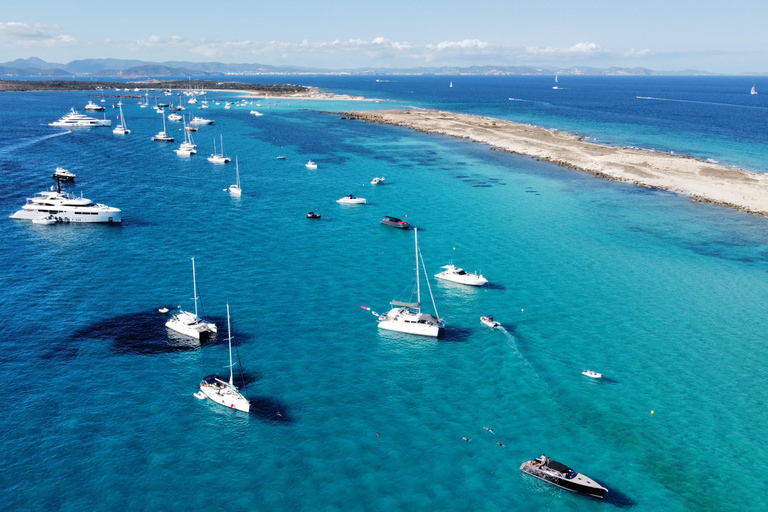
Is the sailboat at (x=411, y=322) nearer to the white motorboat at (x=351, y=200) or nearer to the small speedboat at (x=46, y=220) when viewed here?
the white motorboat at (x=351, y=200)

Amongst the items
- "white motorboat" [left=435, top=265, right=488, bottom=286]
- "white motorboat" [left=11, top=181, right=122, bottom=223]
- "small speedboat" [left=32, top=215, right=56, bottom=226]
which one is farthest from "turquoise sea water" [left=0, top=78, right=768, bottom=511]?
"white motorboat" [left=11, top=181, right=122, bottom=223]

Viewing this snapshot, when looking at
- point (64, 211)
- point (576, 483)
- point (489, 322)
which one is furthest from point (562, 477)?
point (64, 211)

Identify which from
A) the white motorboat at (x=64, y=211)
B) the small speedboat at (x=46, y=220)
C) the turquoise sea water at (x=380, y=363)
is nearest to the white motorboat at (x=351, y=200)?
the turquoise sea water at (x=380, y=363)

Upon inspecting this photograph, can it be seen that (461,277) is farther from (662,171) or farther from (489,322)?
(662,171)

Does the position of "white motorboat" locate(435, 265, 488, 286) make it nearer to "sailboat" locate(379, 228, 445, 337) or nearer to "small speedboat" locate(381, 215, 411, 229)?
"sailboat" locate(379, 228, 445, 337)

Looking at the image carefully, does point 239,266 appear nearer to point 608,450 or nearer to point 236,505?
point 236,505

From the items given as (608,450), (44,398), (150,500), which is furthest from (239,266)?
(608,450)
